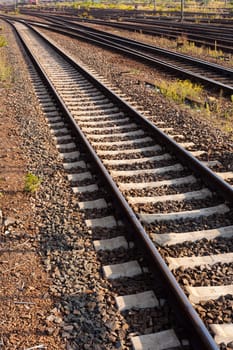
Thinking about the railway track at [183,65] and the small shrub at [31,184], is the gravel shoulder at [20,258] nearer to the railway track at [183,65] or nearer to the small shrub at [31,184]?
the small shrub at [31,184]

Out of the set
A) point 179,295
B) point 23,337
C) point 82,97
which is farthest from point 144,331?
point 82,97

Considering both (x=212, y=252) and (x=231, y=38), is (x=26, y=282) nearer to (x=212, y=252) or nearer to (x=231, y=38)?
(x=212, y=252)

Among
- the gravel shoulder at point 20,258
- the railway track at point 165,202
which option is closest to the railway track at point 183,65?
the railway track at point 165,202

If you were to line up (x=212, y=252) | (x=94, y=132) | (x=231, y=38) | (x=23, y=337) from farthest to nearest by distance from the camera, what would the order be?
1. (x=231, y=38)
2. (x=94, y=132)
3. (x=212, y=252)
4. (x=23, y=337)

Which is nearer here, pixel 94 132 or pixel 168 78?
pixel 94 132

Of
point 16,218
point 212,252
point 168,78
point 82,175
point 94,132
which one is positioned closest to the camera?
point 212,252

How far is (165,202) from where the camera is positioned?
605 cm

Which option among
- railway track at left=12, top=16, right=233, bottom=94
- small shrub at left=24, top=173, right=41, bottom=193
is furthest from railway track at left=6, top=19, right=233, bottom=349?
railway track at left=12, top=16, right=233, bottom=94

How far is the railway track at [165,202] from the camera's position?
4109mm

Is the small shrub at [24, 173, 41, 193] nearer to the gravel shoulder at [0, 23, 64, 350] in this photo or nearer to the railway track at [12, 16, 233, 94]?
the gravel shoulder at [0, 23, 64, 350]

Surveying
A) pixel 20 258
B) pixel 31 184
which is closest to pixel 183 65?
pixel 31 184

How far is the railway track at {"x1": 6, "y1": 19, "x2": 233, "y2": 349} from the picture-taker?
4.11 meters

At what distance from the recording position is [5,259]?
494 centimetres

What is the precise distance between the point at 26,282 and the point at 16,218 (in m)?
1.45
